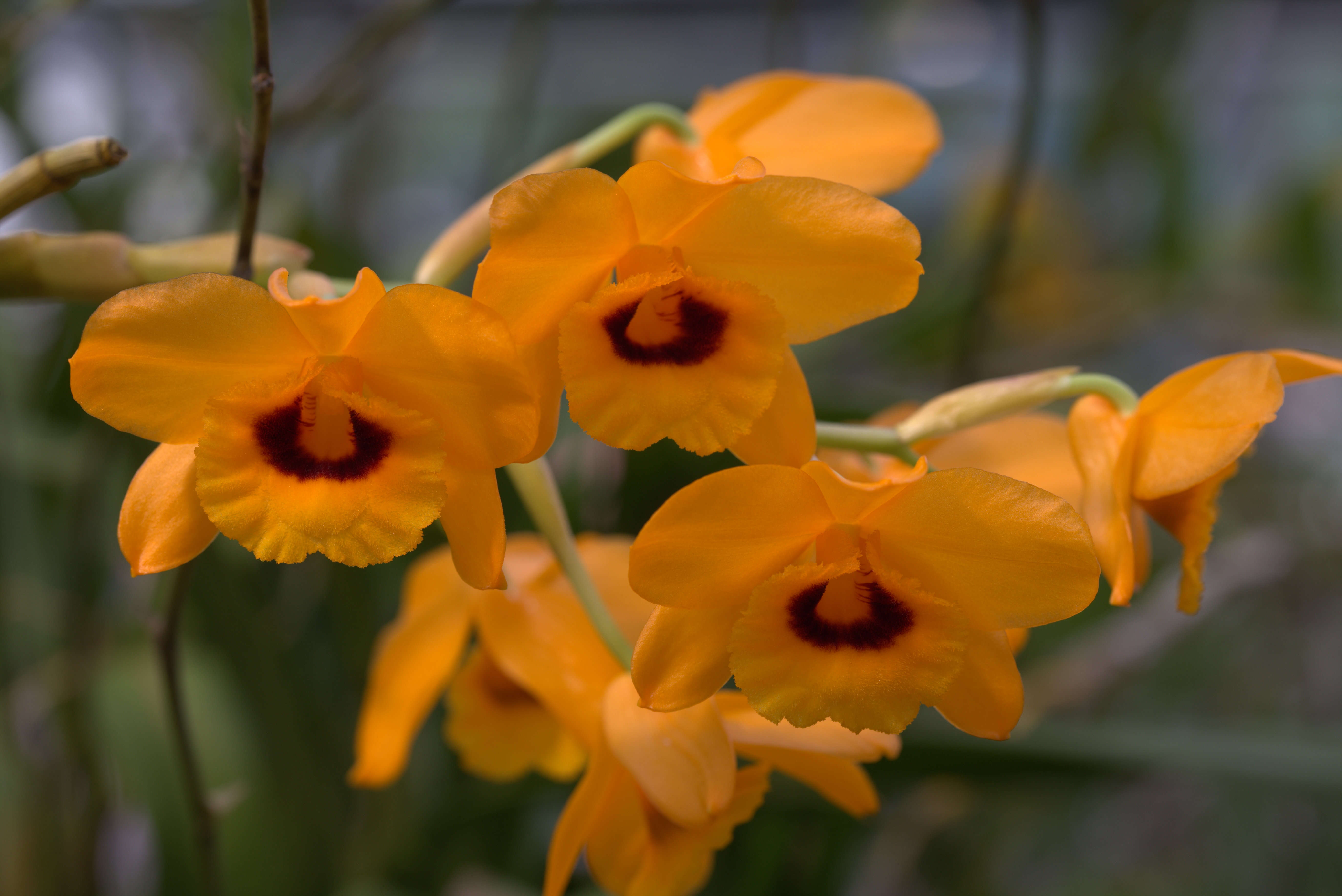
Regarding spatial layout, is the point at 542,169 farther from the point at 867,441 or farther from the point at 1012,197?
the point at 1012,197

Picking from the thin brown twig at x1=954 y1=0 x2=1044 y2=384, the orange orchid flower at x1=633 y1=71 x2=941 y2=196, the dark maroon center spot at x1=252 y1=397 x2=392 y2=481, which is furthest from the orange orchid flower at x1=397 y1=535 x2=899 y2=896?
the thin brown twig at x1=954 y1=0 x2=1044 y2=384

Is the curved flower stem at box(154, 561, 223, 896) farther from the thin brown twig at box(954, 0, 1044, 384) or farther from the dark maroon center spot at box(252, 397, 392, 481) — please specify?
the thin brown twig at box(954, 0, 1044, 384)

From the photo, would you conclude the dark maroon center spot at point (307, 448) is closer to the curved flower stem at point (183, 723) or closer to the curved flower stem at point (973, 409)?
the curved flower stem at point (183, 723)

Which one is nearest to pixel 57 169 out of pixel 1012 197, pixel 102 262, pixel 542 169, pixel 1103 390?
pixel 102 262

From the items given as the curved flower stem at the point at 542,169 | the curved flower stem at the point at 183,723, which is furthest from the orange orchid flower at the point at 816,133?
the curved flower stem at the point at 183,723

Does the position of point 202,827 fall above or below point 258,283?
below

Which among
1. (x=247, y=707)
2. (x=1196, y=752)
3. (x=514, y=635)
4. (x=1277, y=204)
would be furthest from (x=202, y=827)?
(x=1277, y=204)

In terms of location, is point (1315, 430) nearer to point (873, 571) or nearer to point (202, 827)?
point (873, 571)
